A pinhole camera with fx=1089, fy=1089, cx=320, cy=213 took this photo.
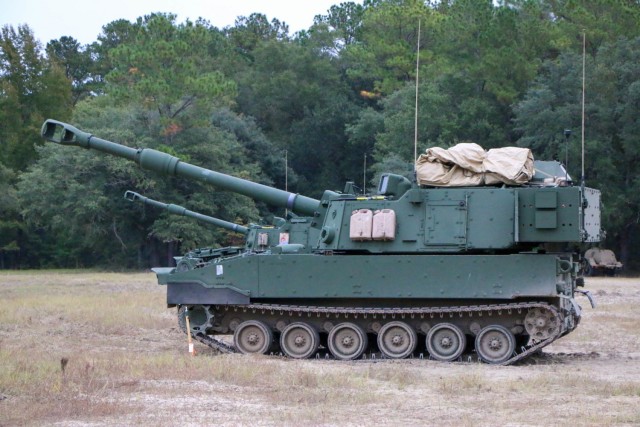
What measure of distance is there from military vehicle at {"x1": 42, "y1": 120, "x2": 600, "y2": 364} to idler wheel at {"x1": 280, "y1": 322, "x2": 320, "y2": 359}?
0.02 meters

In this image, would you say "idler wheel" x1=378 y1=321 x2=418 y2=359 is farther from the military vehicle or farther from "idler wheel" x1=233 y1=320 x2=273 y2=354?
"idler wheel" x1=233 y1=320 x2=273 y2=354

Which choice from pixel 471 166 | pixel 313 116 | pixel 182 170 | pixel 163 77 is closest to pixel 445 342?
pixel 471 166

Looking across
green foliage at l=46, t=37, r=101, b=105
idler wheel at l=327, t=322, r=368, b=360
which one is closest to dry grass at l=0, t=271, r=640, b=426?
idler wheel at l=327, t=322, r=368, b=360

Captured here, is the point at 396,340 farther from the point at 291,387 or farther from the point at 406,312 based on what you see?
the point at 291,387

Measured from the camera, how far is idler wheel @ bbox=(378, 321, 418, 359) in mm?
18031

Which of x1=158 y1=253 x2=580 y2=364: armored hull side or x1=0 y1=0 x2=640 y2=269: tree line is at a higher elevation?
x1=0 y1=0 x2=640 y2=269: tree line

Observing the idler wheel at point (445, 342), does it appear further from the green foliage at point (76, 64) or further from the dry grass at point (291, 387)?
the green foliage at point (76, 64)

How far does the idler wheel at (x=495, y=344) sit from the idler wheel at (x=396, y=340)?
1088 mm

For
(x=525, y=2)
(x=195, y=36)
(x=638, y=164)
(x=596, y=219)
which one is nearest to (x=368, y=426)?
(x=596, y=219)

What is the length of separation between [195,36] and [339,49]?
884 inches

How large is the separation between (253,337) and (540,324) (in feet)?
16.0

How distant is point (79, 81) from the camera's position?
3477 inches

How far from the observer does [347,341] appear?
18.4 metres

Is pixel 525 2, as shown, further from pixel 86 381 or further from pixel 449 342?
pixel 86 381
